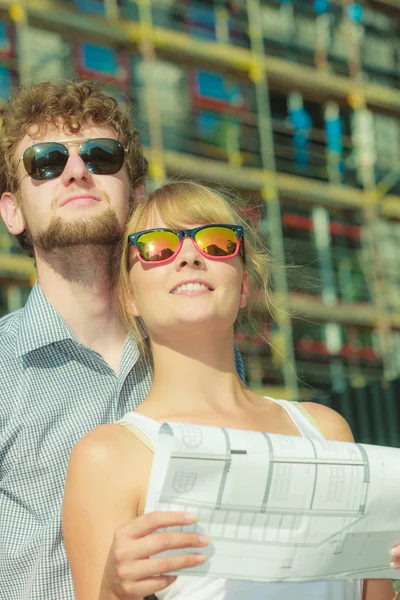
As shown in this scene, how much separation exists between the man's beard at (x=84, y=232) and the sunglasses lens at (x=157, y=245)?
0.42 metres

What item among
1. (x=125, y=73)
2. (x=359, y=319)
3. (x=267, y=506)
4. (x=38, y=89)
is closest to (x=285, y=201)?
(x=359, y=319)

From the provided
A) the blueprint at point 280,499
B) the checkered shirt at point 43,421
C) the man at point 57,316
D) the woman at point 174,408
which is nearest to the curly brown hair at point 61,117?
the man at point 57,316

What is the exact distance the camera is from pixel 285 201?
14.1 m

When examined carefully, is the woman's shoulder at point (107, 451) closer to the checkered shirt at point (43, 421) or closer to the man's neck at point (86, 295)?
the checkered shirt at point (43, 421)

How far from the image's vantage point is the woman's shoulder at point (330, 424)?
1.53 m

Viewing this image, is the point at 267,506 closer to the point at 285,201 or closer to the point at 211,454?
the point at 211,454

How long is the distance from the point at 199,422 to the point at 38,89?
99 centimetres

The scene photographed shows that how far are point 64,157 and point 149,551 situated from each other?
1026 mm

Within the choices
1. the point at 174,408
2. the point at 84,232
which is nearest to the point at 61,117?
the point at 84,232

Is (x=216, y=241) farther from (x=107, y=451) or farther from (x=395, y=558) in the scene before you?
(x=395, y=558)

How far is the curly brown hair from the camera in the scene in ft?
6.81

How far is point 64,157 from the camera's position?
198 cm

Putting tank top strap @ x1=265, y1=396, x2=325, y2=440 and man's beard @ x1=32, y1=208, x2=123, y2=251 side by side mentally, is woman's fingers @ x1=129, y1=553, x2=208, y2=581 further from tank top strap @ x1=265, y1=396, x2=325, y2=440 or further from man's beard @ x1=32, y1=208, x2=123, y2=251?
man's beard @ x1=32, y1=208, x2=123, y2=251

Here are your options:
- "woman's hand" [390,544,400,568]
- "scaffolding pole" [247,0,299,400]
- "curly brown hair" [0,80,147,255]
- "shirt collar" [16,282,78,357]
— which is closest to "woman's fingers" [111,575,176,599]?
"woman's hand" [390,544,400,568]
